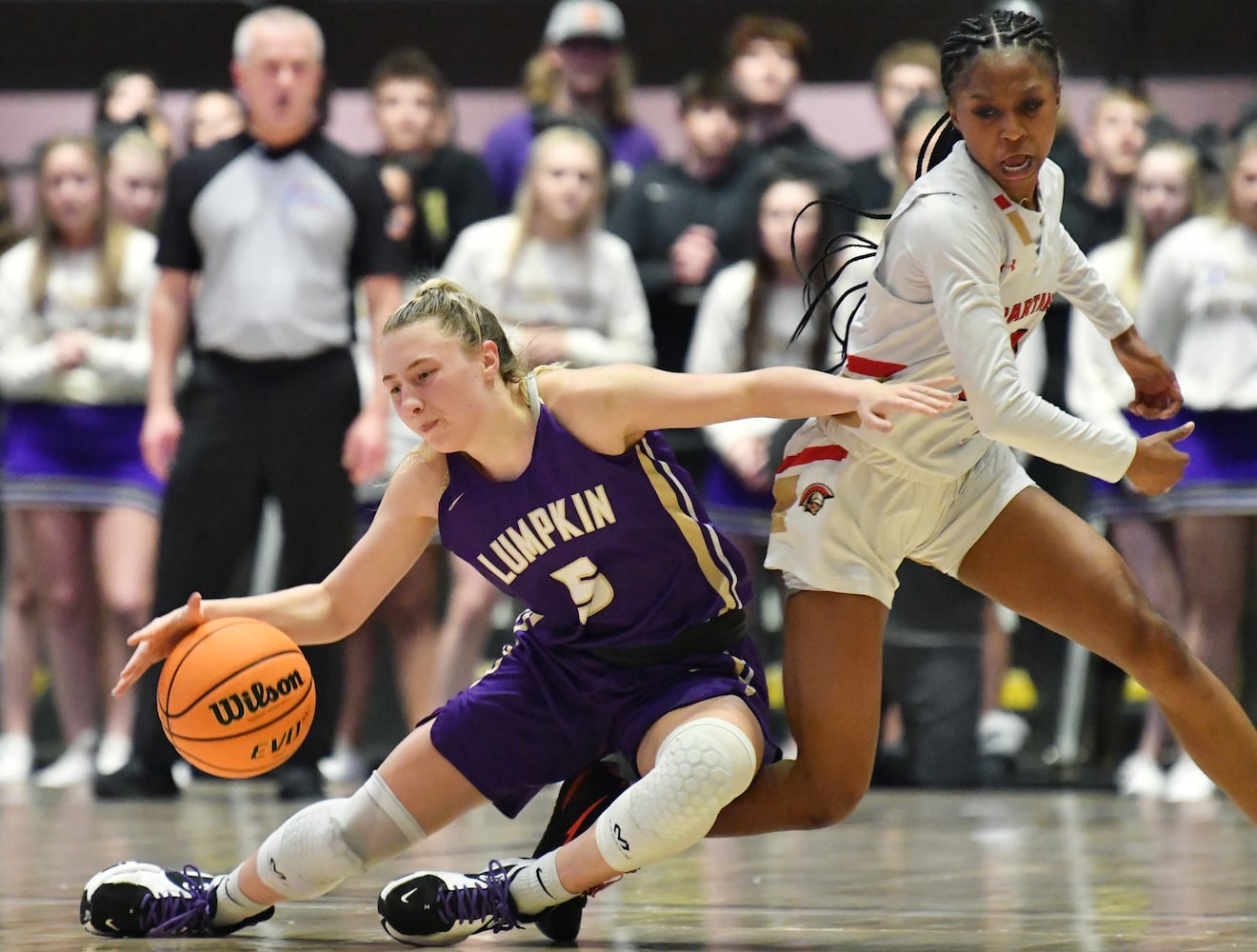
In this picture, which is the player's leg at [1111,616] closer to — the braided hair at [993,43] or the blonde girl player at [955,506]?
the blonde girl player at [955,506]

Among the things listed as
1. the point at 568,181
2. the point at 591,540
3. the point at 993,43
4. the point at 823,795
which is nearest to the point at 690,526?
the point at 591,540

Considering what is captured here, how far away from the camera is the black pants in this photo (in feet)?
21.6

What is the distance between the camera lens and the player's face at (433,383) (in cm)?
378

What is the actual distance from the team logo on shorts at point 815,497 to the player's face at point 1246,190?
3.45 m

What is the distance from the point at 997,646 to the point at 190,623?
410 cm

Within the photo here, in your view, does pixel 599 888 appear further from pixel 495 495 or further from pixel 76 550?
pixel 76 550

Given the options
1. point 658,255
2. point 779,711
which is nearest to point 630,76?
point 658,255

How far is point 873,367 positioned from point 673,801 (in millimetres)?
974

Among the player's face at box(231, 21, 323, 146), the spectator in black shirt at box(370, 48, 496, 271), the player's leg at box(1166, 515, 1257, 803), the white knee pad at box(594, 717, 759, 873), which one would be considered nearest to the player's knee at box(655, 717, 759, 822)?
the white knee pad at box(594, 717, 759, 873)

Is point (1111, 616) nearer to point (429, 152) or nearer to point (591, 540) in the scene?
point (591, 540)

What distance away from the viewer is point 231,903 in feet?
12.7

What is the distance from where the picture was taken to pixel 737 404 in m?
3.77

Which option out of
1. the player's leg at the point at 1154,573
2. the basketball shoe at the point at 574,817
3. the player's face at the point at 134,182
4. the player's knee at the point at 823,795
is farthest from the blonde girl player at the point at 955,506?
the player's face at the point at 134,182

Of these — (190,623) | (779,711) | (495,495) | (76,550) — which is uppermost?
(495,495)
